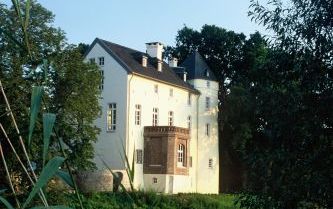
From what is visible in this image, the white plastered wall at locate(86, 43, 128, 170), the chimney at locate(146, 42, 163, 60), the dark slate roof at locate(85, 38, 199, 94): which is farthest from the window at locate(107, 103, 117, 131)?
the chimney at locate(146, 42, 163, 60)

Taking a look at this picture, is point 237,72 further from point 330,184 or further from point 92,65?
point 330,184

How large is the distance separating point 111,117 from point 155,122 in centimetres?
348

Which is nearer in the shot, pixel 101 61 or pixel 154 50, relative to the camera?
pixel 101 61

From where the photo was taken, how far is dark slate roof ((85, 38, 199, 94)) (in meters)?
36.9

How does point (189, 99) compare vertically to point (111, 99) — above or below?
above

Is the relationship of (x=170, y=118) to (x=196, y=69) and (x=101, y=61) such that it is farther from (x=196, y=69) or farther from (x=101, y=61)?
(x=196, y=69)

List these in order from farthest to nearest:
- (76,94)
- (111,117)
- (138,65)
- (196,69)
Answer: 1. (196,69)
2. (138,65)
3. (111,117)
4. (76,94)

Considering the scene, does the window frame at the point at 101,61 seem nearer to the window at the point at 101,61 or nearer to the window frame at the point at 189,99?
the window at the point at 101,61

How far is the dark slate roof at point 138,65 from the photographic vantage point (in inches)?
1454

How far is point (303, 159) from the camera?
8.39 meters

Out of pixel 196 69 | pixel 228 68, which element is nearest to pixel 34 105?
pixel 196 69

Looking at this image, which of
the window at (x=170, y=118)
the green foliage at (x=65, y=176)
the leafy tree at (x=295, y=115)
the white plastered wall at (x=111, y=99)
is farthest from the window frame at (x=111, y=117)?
the green foliage at (x=65, y=176)

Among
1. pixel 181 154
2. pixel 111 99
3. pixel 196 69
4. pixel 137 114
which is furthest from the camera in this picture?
pixel 196 69

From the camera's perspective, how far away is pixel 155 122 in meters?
39.1
